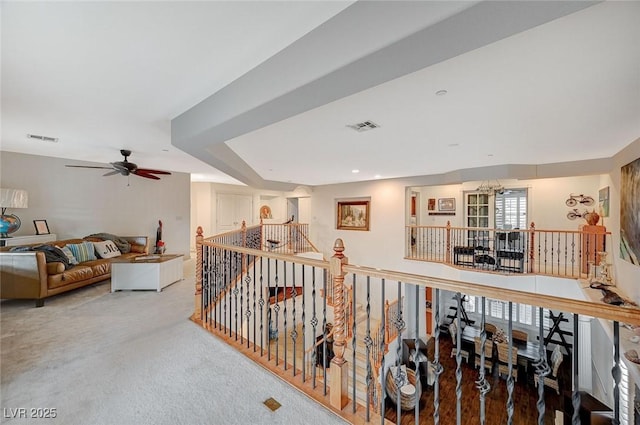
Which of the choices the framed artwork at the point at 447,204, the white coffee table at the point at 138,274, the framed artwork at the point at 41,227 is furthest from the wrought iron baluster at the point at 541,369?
the framed artwork at the point at 447,204

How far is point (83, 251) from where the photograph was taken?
5.04m

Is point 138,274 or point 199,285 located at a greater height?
point 199,285

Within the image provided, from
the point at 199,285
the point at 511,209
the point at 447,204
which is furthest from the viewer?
the point at 447,204

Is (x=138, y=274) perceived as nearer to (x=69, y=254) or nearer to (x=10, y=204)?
(x=69, y=254)

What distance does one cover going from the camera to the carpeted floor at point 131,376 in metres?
1.75

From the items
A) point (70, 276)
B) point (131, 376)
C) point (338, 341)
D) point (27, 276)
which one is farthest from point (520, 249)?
point (27, 276)

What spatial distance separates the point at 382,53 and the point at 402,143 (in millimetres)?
2619

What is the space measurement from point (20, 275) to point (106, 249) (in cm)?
179

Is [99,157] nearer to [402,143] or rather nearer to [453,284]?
[402,143]

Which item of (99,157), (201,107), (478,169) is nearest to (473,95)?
(201,107)

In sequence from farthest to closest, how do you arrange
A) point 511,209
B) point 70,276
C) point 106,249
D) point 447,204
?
1. point 447,204
2. point 511,209
3. point 106,249
4. point 70,276

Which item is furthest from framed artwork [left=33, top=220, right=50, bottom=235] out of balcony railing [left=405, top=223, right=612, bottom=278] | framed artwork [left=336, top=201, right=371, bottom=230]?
balcony railing [left=405, top=223, right=612, bottom=278]

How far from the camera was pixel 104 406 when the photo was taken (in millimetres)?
1806

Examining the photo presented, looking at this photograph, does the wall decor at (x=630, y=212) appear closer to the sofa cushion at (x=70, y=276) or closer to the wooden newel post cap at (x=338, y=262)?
the wooden newel post cap at (x=338, y=262)
